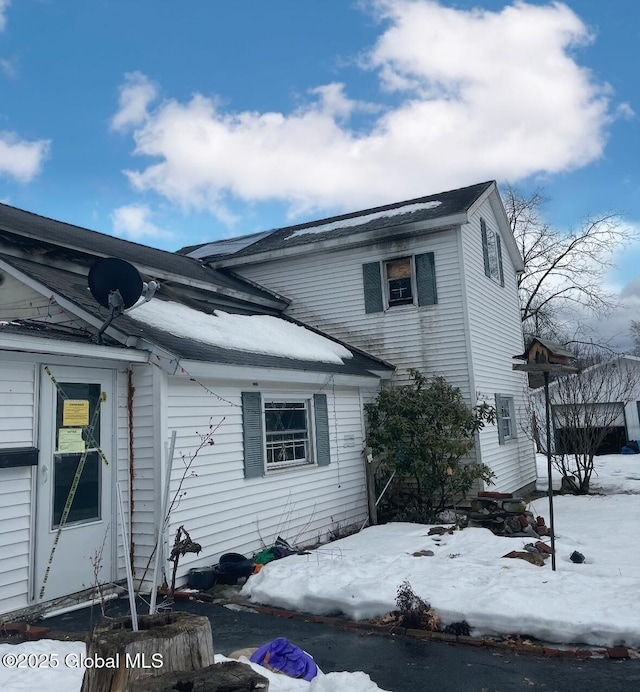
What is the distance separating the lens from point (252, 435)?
7891 millimetres

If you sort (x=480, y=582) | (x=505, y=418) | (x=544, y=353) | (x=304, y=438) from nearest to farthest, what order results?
(x=480, y=582) → (x=544, y=353) → (x=304, y=438) → (x=505, y=418)

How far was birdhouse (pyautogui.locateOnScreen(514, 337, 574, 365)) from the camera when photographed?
6.69m

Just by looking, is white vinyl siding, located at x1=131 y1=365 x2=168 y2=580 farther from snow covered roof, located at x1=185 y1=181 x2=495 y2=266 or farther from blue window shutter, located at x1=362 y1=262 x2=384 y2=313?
snow covered roof, located at x1=185 y1=181 x2=495 y2=266

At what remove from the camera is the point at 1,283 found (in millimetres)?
7844

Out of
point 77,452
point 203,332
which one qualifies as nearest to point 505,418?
point 203,332

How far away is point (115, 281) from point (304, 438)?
412 cm

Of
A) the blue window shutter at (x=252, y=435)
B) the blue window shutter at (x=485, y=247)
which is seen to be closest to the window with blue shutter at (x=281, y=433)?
the blue window shutter at (x=252, y=435)

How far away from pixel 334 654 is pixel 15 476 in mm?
3504

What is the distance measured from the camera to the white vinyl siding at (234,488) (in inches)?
266

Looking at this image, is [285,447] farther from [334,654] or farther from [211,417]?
[334,654]

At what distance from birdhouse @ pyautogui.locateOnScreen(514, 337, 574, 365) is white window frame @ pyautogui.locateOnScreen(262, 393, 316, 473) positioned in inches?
147

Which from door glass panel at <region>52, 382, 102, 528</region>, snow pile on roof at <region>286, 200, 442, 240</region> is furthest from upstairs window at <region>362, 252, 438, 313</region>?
door glass panel at <region>52, 382, 102, 528</region>

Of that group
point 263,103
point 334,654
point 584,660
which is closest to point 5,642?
point 334,654

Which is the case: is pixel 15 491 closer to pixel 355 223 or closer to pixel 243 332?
pixel 243 332
